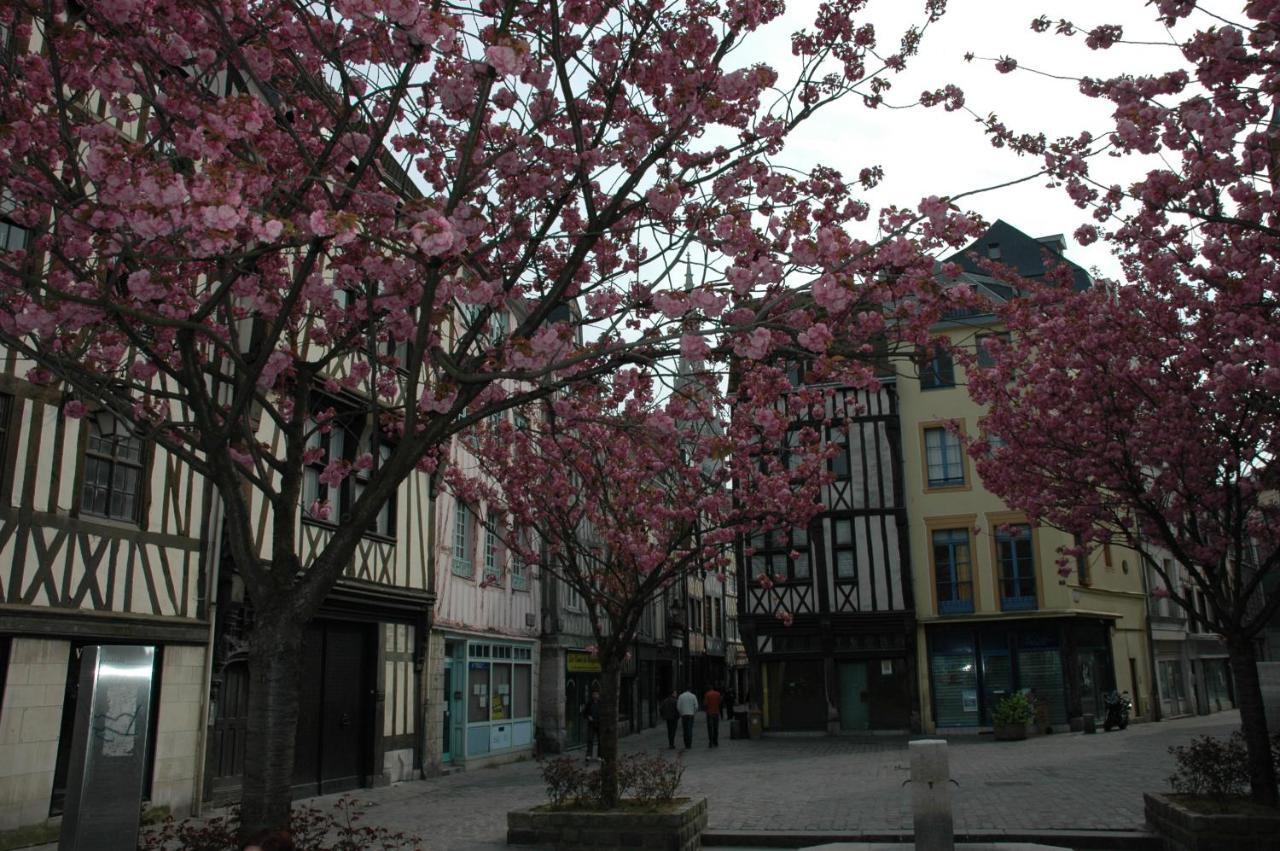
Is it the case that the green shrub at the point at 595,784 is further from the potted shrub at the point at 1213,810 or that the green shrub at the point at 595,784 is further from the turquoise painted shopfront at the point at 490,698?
the turquoise painted shopfront at the point at 490,698

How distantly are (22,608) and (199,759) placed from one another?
2.99 meters

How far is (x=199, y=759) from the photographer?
11.2 metres

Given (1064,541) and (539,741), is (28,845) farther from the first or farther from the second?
(1064,541)

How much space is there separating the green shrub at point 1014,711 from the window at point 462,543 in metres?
12.0

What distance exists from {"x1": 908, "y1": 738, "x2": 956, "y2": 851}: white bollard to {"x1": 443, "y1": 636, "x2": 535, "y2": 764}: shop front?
1111 centimetres

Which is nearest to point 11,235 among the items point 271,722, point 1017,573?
point 271,722

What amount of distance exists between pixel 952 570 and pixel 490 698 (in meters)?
12.4

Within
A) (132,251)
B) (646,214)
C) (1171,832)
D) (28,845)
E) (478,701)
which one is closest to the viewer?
(132,251)

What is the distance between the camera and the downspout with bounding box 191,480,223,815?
11156mm

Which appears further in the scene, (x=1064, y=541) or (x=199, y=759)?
(x=1064, y=541)

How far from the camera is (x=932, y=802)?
7215 mm

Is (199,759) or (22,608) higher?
(22,608)

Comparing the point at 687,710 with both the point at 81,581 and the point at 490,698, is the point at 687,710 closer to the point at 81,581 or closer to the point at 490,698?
the point at 490,698

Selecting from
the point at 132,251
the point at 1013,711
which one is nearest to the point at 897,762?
the point at 1013,711
